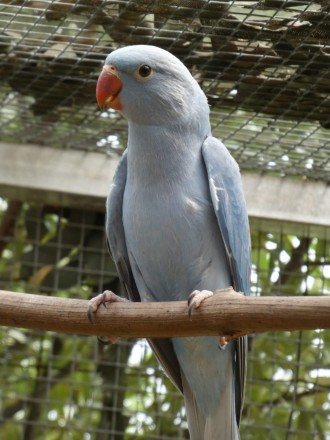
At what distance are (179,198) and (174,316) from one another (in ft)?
1.65

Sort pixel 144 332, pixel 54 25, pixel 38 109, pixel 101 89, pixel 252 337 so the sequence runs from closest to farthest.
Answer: pixel 144 332
pixel 101 89
pixel 54 25
pixel 38 109
pixel 252 337

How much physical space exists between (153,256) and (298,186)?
1.11 meters

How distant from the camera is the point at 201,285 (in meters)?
2.82

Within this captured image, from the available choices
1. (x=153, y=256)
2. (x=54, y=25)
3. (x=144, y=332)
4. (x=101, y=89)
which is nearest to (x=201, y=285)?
(x=153, y=256)

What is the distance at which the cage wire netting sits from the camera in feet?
9.63

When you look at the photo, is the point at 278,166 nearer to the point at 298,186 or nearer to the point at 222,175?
the point at 298,186

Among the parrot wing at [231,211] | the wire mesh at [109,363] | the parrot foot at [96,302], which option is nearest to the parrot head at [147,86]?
the parrot wing at [231,211]

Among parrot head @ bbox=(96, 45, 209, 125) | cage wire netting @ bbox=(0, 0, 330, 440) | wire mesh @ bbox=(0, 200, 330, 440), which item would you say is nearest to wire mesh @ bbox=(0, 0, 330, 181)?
cage wire netting @ bbox=(0, 0, 330, 440)

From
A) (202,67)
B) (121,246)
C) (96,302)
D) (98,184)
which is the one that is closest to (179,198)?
(121,246)

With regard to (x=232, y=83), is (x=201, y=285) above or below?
below

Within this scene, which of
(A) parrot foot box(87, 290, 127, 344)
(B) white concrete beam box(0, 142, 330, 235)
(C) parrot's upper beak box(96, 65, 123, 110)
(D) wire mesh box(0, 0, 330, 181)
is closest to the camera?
(A) parrot foot box(87, 290, 127, 344)

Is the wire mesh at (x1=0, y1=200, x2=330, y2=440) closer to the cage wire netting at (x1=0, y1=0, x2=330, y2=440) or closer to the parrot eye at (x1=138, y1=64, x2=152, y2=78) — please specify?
the cage wire netting at (x1=0, y1=0, x2=330, y2=440)

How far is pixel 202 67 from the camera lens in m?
3.16

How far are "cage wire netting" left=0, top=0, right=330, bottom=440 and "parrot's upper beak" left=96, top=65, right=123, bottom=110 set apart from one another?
0.24 m
